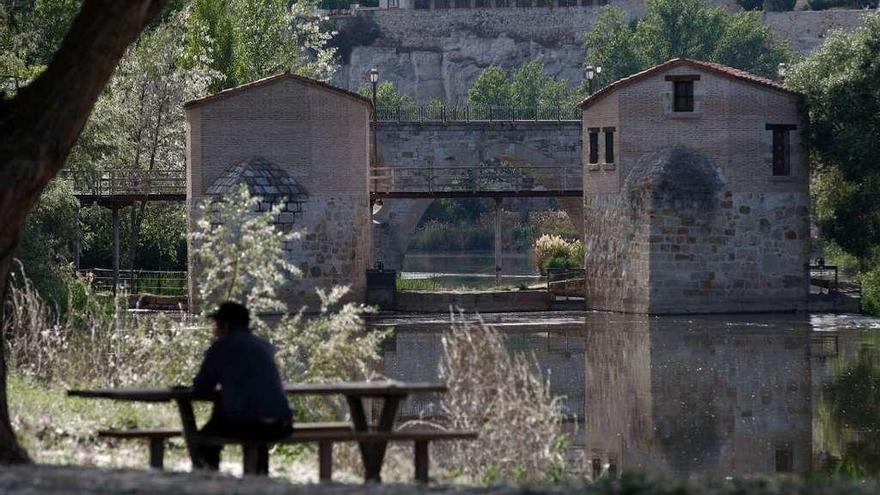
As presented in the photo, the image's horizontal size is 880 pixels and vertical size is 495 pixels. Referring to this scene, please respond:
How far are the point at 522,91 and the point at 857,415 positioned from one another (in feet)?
213

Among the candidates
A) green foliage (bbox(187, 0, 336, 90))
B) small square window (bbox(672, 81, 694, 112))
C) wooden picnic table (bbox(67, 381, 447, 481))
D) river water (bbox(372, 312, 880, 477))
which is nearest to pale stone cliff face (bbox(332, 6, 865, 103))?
green foliage (bbox(187, 0, 336, 90))

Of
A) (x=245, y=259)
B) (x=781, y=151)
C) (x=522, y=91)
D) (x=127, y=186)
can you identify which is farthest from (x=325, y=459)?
(x=522, y=91)

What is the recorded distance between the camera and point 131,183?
4109 centimetres

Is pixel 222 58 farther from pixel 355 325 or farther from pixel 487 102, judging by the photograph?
pixel 487 102

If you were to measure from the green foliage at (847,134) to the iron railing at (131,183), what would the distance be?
13321 millimetres

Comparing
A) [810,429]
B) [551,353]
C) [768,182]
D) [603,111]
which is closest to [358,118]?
[603,111]

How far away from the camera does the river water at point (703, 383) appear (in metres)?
18.3

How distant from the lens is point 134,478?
10.3 meters

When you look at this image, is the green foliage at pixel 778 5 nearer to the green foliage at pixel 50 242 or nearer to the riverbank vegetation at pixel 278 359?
the green foliage at pixel 50 242

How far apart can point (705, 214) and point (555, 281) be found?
5262mm

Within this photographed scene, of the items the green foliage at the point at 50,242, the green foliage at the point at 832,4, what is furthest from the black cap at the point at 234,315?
the green foliage at the point at 832,4

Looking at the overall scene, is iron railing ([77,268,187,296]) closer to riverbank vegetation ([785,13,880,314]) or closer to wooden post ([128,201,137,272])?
wooden post ([128,201,137,272])

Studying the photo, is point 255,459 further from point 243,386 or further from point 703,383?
point 703,383

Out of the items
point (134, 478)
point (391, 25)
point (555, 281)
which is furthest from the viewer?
point (391, 25)
